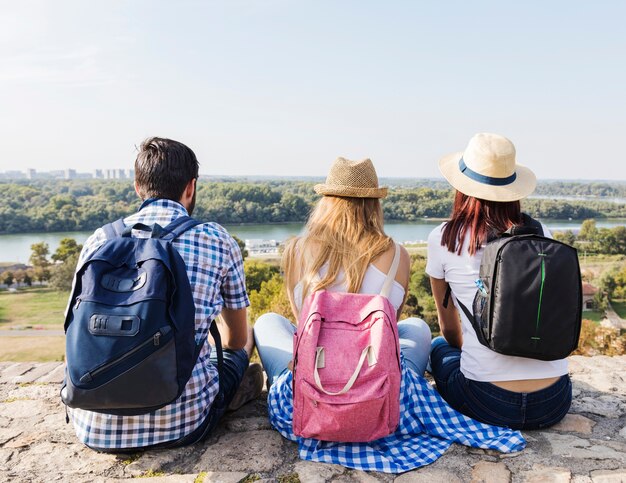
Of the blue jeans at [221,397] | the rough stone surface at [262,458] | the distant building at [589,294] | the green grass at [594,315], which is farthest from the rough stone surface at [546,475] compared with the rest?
the green grass at [594,315]

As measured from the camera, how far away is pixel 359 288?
1.81 meters

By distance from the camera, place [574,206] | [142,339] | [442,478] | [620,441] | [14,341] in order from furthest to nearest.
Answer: [574,206]
[14,341]
[620,441]
[442,478]
[142,339]

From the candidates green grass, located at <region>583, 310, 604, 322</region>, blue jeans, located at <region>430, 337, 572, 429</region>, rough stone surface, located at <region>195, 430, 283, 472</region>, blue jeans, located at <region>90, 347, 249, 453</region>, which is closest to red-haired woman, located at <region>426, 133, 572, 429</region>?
blue jeans, located at <region>430, 337, 572, 429</region>

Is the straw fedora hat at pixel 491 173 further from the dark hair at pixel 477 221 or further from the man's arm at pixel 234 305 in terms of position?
the man's arm at pixel 234 305

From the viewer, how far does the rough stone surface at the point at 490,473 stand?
158 cm

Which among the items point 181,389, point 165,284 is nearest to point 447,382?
point 181,389

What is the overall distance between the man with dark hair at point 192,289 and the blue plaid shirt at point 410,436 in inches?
9.3

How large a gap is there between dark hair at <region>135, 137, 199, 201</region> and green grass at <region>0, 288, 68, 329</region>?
29.2 meters

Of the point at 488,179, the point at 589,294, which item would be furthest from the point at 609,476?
the point at 589,294

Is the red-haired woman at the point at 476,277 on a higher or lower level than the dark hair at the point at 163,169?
lower

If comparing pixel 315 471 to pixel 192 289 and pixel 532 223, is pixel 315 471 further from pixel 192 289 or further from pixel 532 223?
pixel 532 223

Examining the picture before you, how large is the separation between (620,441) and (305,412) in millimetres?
1173

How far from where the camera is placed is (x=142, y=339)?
1.40 meters

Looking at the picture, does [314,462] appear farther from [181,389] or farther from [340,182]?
[340,182]
